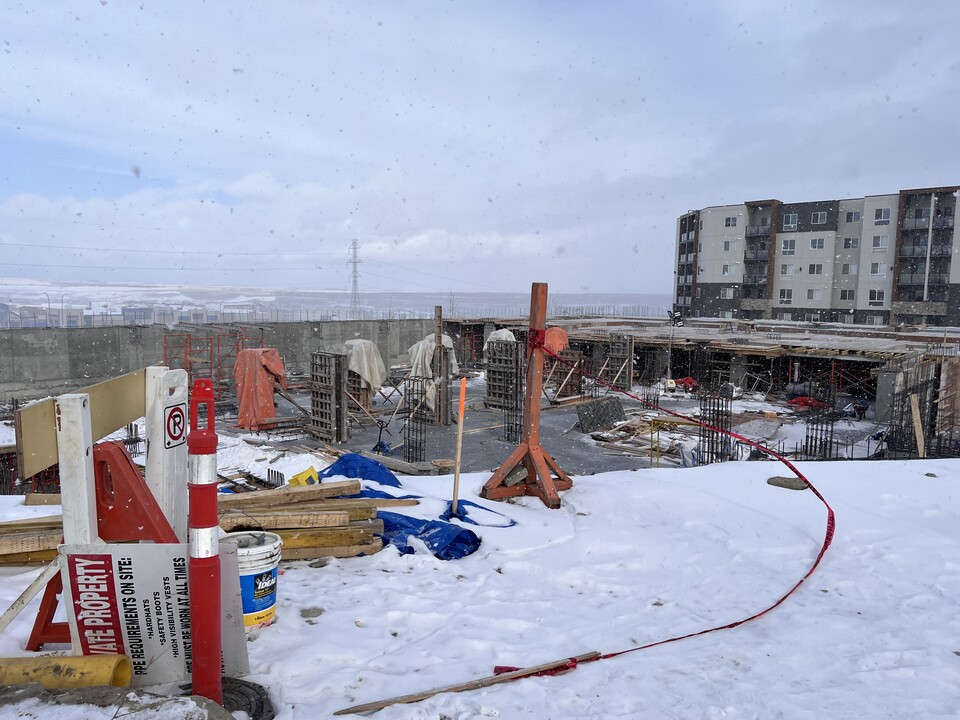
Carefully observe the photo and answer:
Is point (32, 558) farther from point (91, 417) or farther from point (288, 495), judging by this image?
point (91, 417)

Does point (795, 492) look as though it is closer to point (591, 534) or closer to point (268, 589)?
point (591, 534)

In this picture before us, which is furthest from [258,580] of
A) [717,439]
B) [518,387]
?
[518,387]

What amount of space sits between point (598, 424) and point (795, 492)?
1330 cm

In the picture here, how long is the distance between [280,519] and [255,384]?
1458 centimetres

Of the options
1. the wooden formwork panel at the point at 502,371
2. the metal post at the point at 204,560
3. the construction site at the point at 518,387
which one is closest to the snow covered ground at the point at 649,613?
the metal post at the point at 204,560

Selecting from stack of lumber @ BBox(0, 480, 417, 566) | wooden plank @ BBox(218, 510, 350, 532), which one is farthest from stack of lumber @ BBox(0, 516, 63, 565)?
wooden plank @ BBox(218, 510, 350, 532)

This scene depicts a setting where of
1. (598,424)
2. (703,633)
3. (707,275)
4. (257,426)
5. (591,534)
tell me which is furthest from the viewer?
(707,275)

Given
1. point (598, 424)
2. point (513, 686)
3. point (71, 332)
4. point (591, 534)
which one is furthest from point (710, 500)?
point (71, 332)

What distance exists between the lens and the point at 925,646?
151 inches

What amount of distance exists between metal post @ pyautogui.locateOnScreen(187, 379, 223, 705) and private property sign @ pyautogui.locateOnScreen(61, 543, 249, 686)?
0.17 metres

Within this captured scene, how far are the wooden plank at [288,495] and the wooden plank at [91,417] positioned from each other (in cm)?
236

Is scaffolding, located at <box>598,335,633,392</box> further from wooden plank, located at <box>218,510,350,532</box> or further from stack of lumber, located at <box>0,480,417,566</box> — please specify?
wooden plank, located at <box>218,510,350,532</box>

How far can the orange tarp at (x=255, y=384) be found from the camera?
18.8 meters

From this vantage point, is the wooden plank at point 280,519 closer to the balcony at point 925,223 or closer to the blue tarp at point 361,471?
the blue tarp at point 361,471
